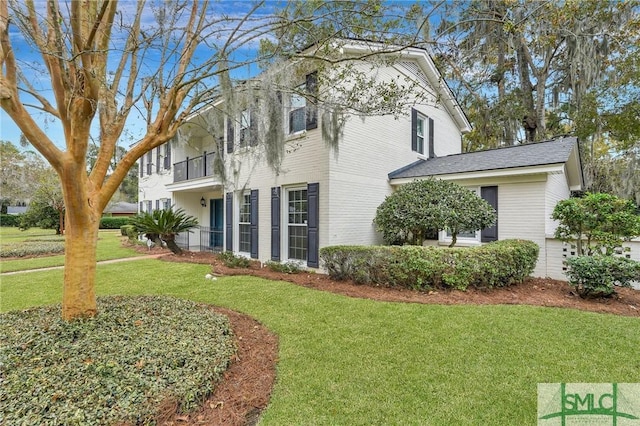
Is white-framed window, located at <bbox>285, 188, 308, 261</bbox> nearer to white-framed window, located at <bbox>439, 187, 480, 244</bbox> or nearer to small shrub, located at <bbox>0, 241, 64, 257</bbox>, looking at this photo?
white-framed window, located at <bbox>439, 187, 480, 244</bbox>

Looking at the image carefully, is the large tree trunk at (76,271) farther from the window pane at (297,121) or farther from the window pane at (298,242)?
the window pane at (297,121)

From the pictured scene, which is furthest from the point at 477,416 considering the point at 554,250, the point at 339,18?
the point at 554,250

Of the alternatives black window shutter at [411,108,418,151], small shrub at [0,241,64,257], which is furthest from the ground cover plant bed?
small shrub at [0,241,64,257]

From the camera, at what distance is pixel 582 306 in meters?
5.44

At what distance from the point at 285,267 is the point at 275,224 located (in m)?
1.57

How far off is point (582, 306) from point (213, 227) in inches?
543

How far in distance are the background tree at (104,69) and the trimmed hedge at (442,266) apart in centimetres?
392

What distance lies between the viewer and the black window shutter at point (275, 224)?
946cm

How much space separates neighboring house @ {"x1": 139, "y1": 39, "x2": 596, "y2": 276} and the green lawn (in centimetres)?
322

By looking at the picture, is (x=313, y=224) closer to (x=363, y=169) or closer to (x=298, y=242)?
(x=298, y=242)

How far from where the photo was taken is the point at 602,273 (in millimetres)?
5605

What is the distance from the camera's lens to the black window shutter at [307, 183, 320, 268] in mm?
8445

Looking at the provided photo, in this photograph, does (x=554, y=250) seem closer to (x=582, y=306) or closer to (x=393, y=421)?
(x=582, y=306)

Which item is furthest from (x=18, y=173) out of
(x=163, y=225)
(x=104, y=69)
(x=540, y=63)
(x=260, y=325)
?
(x=540, y=63)
